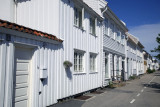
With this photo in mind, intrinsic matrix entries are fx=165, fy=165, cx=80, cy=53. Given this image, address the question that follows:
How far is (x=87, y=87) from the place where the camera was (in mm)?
10391

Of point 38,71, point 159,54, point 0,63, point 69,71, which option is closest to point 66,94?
point 69,71

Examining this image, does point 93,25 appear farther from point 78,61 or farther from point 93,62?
point 78,61

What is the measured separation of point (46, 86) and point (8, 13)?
5.06m

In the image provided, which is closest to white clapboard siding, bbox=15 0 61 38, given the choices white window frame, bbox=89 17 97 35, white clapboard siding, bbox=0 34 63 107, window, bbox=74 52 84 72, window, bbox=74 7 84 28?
white clapboard siding, bbox=0 34 63 107

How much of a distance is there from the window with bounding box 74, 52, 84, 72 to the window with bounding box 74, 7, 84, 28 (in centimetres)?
171

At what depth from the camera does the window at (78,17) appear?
31.7 ft

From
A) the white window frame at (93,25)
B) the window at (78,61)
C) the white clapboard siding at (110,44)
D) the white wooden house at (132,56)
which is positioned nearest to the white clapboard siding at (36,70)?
the window at (78,61)

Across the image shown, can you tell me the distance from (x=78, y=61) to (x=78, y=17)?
2.65 metres

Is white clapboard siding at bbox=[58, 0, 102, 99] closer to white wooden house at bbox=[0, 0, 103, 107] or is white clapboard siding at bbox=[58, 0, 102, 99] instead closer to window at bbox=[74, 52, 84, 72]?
white wooden house at bbox=[0, 0, 103, 107]

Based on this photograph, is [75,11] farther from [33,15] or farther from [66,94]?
[66,94]

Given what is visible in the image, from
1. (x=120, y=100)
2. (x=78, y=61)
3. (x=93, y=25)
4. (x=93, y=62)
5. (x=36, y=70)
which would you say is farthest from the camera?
(x=93, y=25)

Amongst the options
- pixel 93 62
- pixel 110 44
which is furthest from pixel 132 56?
pixel 93 62

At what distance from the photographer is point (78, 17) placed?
9938mm

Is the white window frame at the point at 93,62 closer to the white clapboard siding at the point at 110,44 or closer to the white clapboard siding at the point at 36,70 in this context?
the white clapboard siding at the point at 110,44
